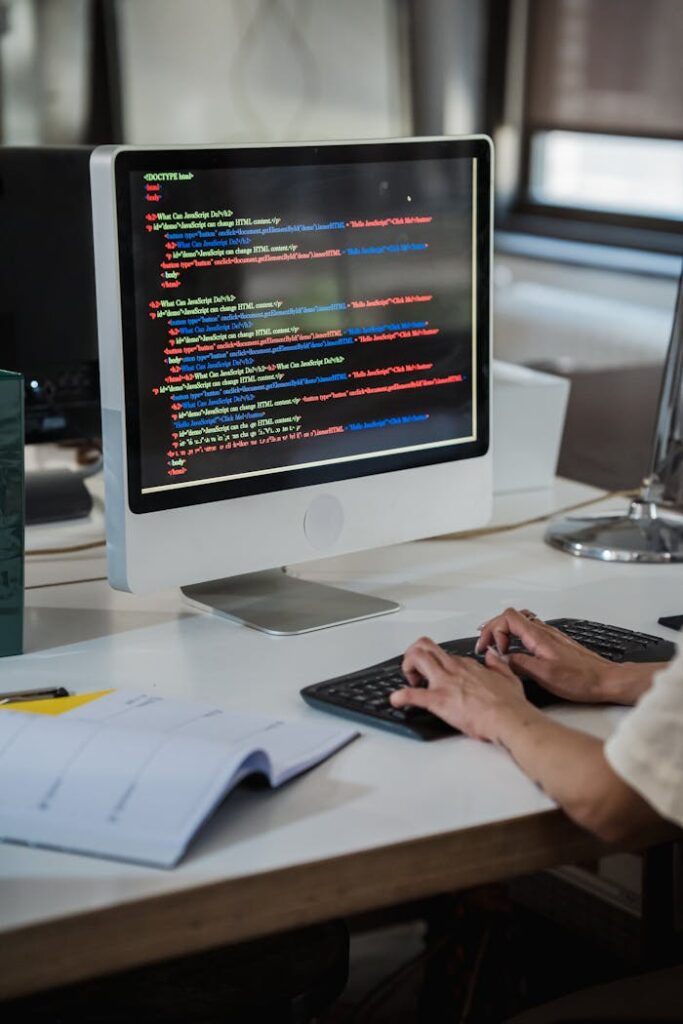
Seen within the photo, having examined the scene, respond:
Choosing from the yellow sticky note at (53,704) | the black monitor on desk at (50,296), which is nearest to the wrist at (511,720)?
the yellow sticky note at (53,704)

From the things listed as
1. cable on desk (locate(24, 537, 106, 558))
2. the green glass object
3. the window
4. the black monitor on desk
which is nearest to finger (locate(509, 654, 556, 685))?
the green glass object

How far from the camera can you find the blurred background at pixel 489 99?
3.85m

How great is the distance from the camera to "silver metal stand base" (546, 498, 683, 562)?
1.63m

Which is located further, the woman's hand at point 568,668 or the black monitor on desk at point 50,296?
the black monitor on desk at point 50,296

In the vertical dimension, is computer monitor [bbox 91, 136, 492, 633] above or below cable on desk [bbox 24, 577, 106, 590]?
above

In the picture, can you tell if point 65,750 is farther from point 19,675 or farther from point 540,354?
point 540,354

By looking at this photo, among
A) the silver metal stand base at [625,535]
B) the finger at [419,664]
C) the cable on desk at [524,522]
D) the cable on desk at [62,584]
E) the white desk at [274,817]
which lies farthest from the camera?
the cable on desk at [524,522]

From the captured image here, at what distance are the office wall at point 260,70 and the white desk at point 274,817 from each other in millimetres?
2933

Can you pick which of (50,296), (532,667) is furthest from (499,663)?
(50,296)

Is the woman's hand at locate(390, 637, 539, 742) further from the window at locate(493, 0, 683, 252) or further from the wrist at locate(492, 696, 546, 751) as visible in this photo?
the window at locate(493, 0, 683, 252)

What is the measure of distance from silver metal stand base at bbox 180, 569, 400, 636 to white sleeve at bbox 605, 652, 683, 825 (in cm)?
51

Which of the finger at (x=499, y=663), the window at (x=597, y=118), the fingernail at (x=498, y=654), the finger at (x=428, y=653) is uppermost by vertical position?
the window at (x=597, y=118)

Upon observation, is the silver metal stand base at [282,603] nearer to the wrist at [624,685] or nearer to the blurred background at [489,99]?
the wrist at [624,685]

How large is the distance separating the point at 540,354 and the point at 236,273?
9.76ft
